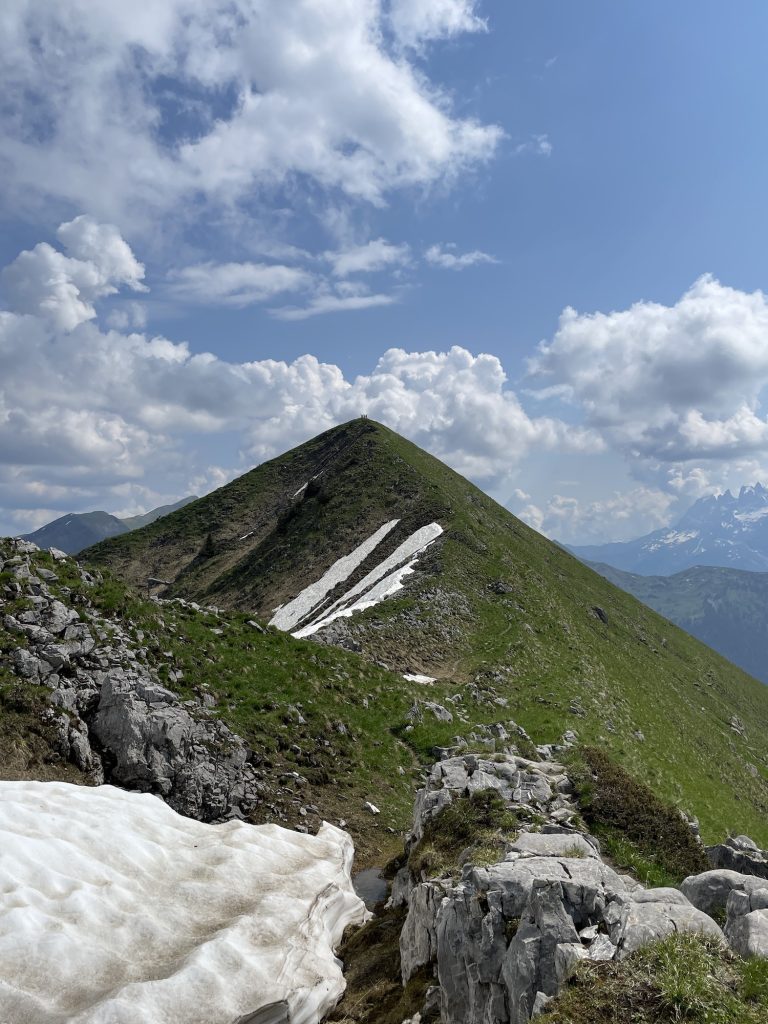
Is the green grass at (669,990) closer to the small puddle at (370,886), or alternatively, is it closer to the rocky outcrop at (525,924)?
the rocky outcrop at (525,924)

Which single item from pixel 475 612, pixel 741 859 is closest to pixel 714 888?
pixel 741 859

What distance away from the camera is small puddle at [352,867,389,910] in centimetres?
1820

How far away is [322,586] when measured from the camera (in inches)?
2596

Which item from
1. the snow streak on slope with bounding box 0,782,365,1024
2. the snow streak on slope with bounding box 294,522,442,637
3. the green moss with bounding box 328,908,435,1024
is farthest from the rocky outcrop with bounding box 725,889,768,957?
the snow streak on slope with bounding box 294,522,442,637

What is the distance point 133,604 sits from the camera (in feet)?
93.5

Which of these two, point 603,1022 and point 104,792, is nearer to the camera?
point 603,1022

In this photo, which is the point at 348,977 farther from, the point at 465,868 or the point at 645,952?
the point at 645,952

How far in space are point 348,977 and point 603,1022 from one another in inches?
313

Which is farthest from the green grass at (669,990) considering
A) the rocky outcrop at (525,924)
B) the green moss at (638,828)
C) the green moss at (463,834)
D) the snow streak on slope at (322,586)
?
the snow streak on slope at (322,586)

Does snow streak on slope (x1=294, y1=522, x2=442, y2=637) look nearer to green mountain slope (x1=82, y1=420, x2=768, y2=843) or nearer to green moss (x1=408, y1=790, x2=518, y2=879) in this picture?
green mountain slope (x1=82, y1=420, x2=768, y2=843)

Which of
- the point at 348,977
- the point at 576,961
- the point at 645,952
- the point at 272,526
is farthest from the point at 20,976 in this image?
the point at 272,526

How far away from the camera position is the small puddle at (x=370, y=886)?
18.2 meters

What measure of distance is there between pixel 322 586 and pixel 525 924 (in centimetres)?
5619

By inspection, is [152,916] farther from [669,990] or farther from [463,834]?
[669,990]
